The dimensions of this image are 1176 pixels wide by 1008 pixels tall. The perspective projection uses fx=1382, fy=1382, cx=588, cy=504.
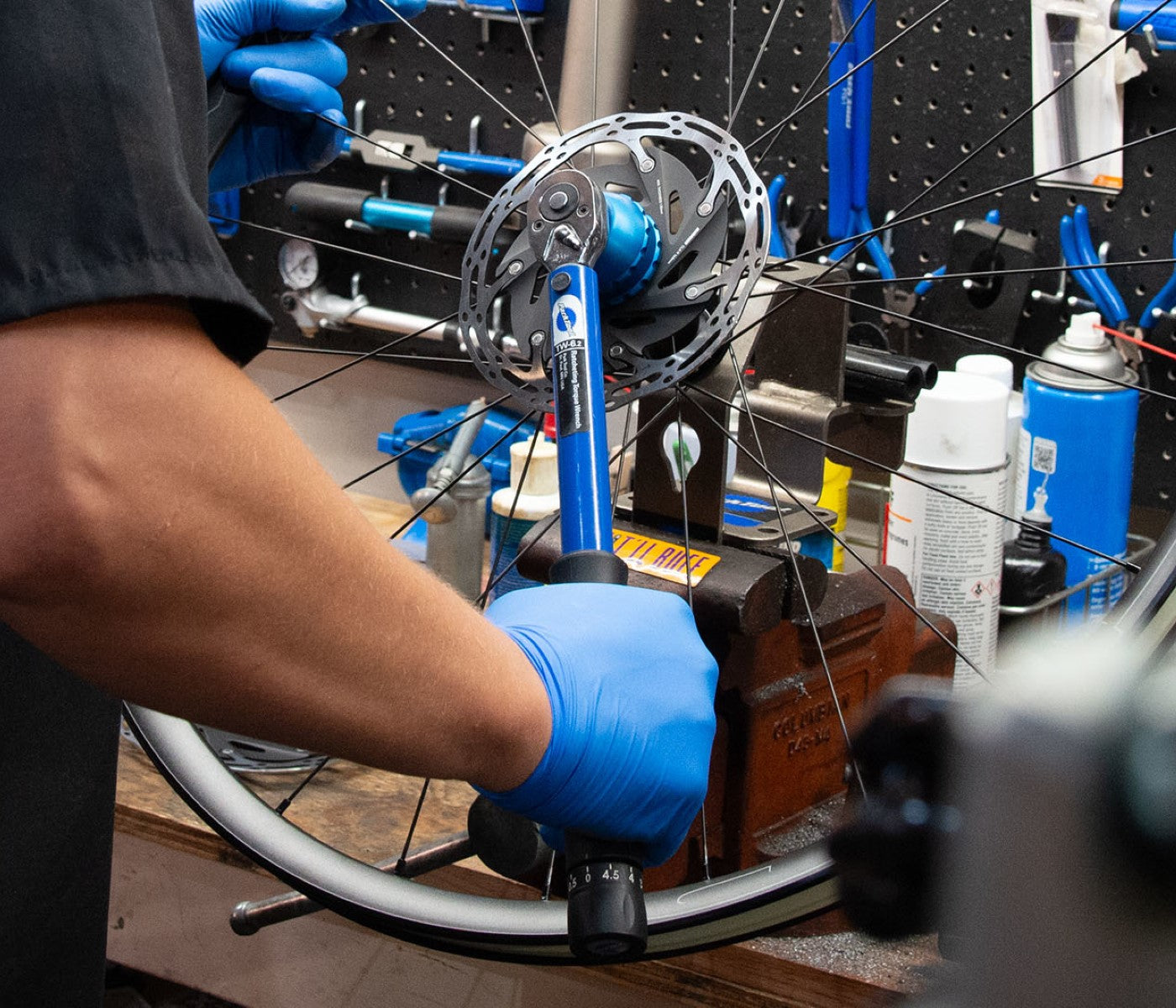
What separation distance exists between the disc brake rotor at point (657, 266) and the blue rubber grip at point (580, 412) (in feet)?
0.19

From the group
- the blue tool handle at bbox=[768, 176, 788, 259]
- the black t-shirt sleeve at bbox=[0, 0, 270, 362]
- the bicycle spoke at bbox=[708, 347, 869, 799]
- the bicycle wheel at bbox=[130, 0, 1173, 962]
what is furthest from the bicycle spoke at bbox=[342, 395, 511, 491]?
the black t-shirt sleeve at bbox=[0, 0, 270, 362]

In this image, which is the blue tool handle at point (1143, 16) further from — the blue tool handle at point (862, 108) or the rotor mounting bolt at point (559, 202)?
the rotor mounting bolt at point (559, 202)

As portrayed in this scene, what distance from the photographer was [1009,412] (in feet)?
3.23

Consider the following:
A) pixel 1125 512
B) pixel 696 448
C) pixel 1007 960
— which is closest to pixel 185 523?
pixel 1007 960

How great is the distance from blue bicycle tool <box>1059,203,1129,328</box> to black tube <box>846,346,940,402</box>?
0.30m

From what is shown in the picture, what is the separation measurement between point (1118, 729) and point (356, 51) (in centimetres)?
123

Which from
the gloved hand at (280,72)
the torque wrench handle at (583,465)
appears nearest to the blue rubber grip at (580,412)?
the torque wrench handle at (583,465)

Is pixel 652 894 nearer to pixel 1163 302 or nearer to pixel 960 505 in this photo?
pixel 960 505

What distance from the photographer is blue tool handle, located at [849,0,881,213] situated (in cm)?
102

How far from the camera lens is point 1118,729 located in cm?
18

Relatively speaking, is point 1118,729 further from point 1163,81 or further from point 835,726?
point 1163,81

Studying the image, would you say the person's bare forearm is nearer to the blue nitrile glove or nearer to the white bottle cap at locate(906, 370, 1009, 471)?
the blue nitrile glove

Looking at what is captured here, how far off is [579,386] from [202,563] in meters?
0.29

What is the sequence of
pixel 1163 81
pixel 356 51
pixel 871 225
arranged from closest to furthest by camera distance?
pixel 1163 81 → pixel 871 225 → pixel 356 51
